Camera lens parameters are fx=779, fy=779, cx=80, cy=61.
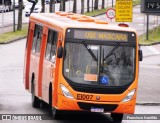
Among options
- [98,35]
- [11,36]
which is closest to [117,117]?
[98,35]

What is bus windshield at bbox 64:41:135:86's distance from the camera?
62.1ft

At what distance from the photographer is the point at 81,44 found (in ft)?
62.8

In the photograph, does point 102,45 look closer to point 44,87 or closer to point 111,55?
point 111,55

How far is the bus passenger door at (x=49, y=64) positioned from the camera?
65.2 ft

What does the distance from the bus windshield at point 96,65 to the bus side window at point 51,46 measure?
3.04ft

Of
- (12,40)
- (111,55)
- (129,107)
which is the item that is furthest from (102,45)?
(12,40)

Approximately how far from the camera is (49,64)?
20.4 meters

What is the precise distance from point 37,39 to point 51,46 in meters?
2.38

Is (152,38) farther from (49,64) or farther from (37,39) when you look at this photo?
(49,64)

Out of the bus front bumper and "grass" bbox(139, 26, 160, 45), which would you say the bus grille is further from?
"grass" bbox(139, 26, 160, 45)

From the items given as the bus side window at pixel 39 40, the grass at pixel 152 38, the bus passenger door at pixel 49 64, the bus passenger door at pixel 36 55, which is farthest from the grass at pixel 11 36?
the bus passenger door at pixel 49 64

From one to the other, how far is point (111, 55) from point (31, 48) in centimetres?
530

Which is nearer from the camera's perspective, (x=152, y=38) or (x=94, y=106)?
(x=94, y=106)

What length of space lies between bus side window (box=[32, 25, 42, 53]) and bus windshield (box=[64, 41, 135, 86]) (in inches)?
137
